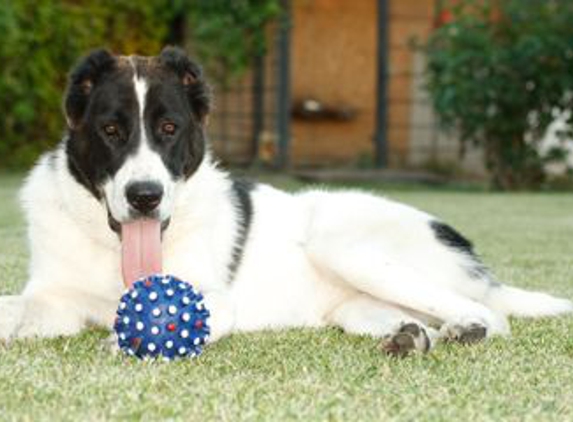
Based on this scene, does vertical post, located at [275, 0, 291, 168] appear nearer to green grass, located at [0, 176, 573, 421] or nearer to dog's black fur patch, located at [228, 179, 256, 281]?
dog's black fur patch, located at [228, 179, 256, 281]

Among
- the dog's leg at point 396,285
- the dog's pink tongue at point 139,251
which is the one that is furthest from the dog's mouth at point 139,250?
the dog's leg at point 396,285

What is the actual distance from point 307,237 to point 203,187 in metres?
0.44

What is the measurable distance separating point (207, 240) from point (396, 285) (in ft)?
2.06

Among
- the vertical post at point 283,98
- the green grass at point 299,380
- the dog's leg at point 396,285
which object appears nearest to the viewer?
the green grass at point 299,380

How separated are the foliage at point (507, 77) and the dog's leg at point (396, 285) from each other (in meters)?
8.13

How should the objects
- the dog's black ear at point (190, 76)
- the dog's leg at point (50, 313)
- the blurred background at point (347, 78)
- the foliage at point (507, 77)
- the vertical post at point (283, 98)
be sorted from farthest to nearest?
1. the vertical post at point (283, 98)
2. the blurred background at point (347, 78)
3. the foliage at point (507, 77)
4. the dog's black ear at point (190, 76)
5. the dog's leg at point (50, 313)

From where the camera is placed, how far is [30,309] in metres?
3.37

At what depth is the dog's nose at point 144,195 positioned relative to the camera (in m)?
3.29

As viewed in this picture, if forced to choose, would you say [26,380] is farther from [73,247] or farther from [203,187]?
[203,187]

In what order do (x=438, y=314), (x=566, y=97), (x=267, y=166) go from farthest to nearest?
(x=267, y=166) → (x=566, y=97) → (x=438, y=314)

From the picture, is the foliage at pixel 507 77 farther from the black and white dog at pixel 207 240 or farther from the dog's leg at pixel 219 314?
the dog's leg at pixel 219 314

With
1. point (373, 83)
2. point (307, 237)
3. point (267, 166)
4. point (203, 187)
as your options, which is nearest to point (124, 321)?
point (203, 187)

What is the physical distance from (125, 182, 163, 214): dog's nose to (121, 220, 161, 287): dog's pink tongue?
4.3 inches

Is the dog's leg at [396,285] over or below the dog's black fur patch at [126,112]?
below
